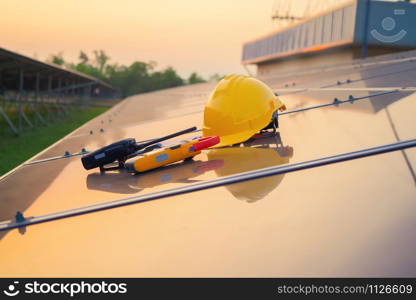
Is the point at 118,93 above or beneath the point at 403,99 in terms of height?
above

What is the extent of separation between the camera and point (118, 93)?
252 ft

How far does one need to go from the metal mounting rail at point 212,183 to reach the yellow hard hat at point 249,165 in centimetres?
6

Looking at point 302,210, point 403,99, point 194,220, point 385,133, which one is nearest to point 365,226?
point 302,210

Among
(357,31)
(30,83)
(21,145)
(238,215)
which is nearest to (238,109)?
(238,215)

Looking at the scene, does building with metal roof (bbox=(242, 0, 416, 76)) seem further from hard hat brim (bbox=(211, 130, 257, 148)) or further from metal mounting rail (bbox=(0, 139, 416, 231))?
metal mounting rail (bbox=(0, 139, 416, 231))

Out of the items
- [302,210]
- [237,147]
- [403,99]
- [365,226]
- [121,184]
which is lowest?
[365,226]

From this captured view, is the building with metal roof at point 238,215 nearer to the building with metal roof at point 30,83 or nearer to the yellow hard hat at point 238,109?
the yellow hard hat at point 238,109

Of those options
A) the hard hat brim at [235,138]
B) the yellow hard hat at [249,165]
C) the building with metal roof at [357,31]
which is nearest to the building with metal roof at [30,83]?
the building with metal roof at [357,31]

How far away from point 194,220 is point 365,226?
0.52 meters

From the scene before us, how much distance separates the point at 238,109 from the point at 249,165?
2.67 ft

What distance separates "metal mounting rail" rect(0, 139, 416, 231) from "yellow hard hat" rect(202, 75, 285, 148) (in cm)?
86

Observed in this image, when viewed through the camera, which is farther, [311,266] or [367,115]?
[367,115]

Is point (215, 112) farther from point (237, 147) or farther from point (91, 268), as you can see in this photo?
point (91, 268)

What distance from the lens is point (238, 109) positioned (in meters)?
2.69
